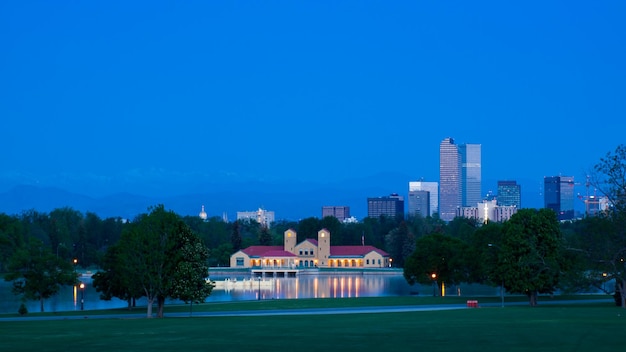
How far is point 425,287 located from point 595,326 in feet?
268

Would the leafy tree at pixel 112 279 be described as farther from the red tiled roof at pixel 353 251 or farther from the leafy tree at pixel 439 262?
the red tiled roof at pixel 353 251

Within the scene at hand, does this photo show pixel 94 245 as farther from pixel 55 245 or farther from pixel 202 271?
pixel 202 271

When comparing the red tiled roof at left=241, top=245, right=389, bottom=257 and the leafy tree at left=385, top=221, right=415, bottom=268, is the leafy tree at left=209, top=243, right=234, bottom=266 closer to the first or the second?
the red tiled roof at left=241, top=245, right=389, bottom=257

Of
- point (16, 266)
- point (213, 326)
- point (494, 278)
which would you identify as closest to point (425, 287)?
point (494, 278)

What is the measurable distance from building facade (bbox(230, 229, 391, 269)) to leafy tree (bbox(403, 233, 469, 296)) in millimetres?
89179

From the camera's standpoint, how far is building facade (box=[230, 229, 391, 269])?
181000 mm

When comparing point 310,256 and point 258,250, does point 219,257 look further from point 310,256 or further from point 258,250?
point 310,256

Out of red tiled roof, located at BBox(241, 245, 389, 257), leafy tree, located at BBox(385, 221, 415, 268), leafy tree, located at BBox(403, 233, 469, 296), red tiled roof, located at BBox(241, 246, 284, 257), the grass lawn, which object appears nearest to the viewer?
the grass lawn

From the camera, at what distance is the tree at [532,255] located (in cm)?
6688

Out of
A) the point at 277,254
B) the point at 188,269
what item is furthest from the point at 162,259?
the point at 277,254

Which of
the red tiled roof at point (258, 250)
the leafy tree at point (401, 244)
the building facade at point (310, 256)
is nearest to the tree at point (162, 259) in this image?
the building facade at point (310, 256)

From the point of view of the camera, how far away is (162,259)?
5731 cm

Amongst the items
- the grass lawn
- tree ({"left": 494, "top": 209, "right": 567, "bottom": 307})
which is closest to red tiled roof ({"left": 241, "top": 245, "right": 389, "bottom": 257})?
tree ({"left": 494, "top": 209, "right": 567, "bottom": 307})

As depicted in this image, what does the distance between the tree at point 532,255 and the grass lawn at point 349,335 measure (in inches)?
824
